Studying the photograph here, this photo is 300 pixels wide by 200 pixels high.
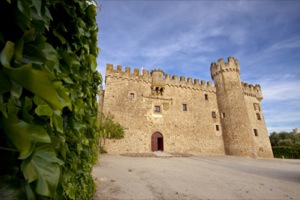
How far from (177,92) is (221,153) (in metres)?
8.92

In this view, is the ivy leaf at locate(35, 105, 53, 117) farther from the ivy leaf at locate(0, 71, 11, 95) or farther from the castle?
the castle

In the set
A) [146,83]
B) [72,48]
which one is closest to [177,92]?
[146,83]

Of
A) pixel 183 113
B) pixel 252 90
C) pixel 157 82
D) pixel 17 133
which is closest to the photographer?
pixel 17 133

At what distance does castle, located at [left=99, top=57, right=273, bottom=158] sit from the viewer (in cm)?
1634

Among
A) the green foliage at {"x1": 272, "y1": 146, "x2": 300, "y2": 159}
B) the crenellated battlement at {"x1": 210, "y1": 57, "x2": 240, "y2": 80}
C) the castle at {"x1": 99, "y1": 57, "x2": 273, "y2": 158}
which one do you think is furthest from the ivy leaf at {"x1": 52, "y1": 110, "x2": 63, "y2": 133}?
the green foliage at {"x1": 272, "y1": 146, "x2": 300, "y2": 159}

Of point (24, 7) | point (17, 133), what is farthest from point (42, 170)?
point (24, 7)

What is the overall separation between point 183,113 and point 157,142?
4758 millimetres

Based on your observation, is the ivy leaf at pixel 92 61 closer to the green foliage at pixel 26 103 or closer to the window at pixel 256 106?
the green foliage at pixel 26 103

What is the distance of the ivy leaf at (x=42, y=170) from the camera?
0.59 meters

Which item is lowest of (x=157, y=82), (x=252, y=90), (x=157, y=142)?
(x=157, y=142)

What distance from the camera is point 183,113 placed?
18703mm

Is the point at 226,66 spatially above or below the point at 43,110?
above

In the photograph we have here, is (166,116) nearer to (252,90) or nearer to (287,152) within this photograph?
(252,90)

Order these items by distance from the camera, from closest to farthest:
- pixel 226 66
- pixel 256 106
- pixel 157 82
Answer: pixel 157 82
pixel 226 66
pixel 256 106
